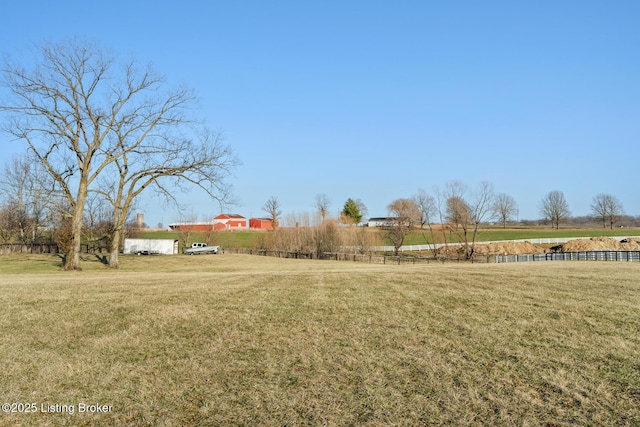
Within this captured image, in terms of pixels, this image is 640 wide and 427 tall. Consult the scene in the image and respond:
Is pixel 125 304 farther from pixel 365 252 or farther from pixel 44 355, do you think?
pixel 365 252

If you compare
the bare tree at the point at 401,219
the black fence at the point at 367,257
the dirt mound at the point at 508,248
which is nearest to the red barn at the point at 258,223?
the bare tree at the point at 401,219

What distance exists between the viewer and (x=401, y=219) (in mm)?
69562

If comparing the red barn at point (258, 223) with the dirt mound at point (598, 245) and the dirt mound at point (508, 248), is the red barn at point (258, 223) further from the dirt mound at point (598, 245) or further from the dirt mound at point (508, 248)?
the dirt mound at point (598, 245)

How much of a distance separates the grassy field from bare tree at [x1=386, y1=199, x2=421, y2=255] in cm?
5403

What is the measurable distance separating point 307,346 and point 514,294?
22.9 feet

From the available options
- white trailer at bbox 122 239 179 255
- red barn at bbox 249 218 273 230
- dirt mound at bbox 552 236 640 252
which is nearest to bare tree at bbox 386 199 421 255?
dirt mound at bbox 552 236 640 252

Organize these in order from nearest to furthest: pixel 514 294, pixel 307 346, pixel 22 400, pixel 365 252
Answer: pixel 22 400, pixel 307 346, pixel 514 294, pixel 365 252

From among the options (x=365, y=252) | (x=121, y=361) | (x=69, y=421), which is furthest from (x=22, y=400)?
(x=365, y=252)

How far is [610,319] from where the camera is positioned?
9680 mm

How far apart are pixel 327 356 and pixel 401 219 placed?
6298 cm

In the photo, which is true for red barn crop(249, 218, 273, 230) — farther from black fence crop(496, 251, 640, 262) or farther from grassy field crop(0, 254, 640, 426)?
grassy field crop(0, 254, 640, 426)

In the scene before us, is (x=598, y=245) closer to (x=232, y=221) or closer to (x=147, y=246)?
(x=147, y=246)

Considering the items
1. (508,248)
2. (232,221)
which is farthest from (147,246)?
(232,221)

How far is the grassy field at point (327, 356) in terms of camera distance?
18.5 ft
